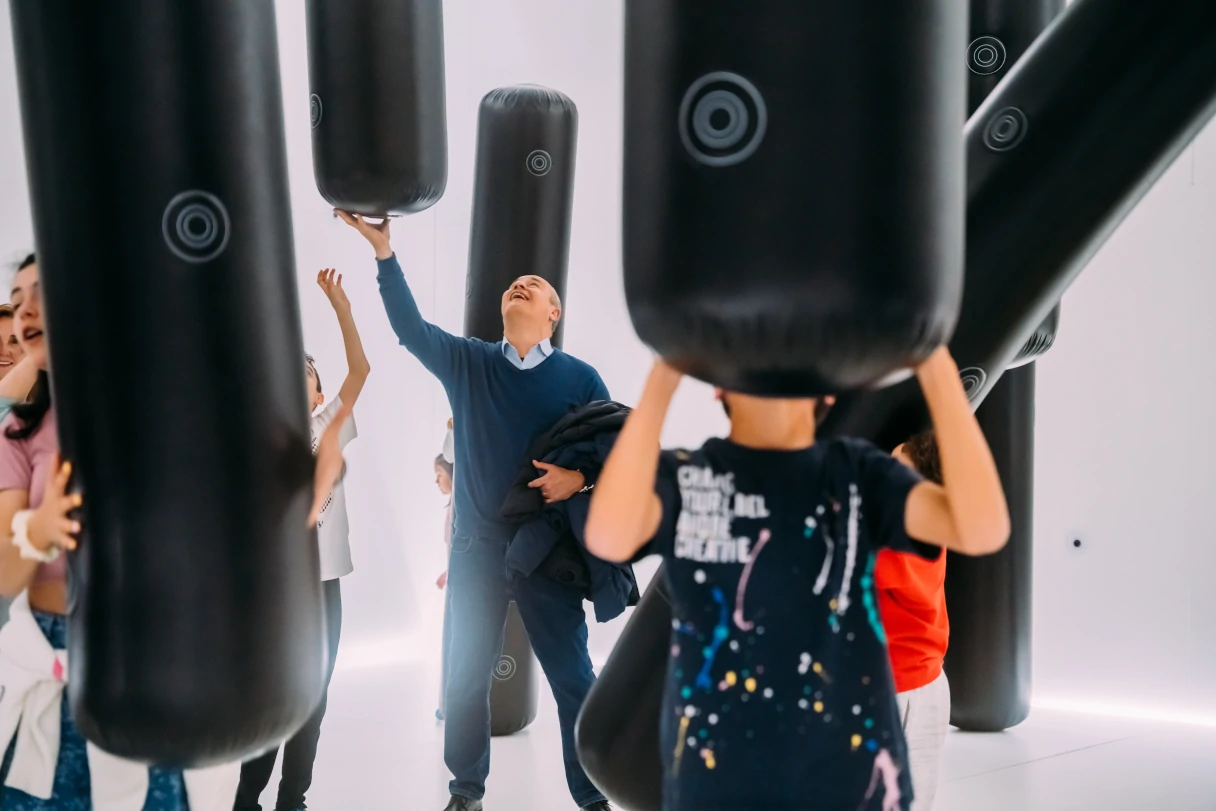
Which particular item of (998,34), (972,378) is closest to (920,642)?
(972,378)

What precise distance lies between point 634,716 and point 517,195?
2.17 m

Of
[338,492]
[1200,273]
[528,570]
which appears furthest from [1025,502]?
[338,492]

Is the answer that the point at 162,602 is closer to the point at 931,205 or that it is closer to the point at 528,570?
the point at 931,205

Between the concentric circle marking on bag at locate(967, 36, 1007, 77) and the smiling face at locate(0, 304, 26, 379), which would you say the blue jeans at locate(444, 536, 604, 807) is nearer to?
the smiling face at locate(0, 304, 26, 379)

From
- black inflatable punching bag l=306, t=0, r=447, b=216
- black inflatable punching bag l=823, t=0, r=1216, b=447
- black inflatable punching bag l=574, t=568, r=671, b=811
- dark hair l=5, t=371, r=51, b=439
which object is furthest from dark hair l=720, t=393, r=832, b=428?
black inflatable punching bag l=306, t=0, r=447, b=216

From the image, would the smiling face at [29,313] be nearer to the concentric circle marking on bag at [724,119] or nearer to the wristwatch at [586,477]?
the concentric circle marking on bag at [724,119]

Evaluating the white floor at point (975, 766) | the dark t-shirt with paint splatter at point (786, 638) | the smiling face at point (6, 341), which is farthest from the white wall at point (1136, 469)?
the smiling face at point (6, 341)

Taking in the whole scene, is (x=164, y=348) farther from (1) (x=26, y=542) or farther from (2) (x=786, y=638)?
(2) (x=786, y=638)

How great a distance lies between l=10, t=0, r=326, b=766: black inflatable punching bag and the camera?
4.60 ft

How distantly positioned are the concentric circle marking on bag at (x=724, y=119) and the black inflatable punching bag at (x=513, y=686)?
2.85 meters

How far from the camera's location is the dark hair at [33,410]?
68.4 inches

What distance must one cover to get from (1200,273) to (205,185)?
370 centimetres

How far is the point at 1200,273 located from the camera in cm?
416

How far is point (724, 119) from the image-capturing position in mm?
1082
